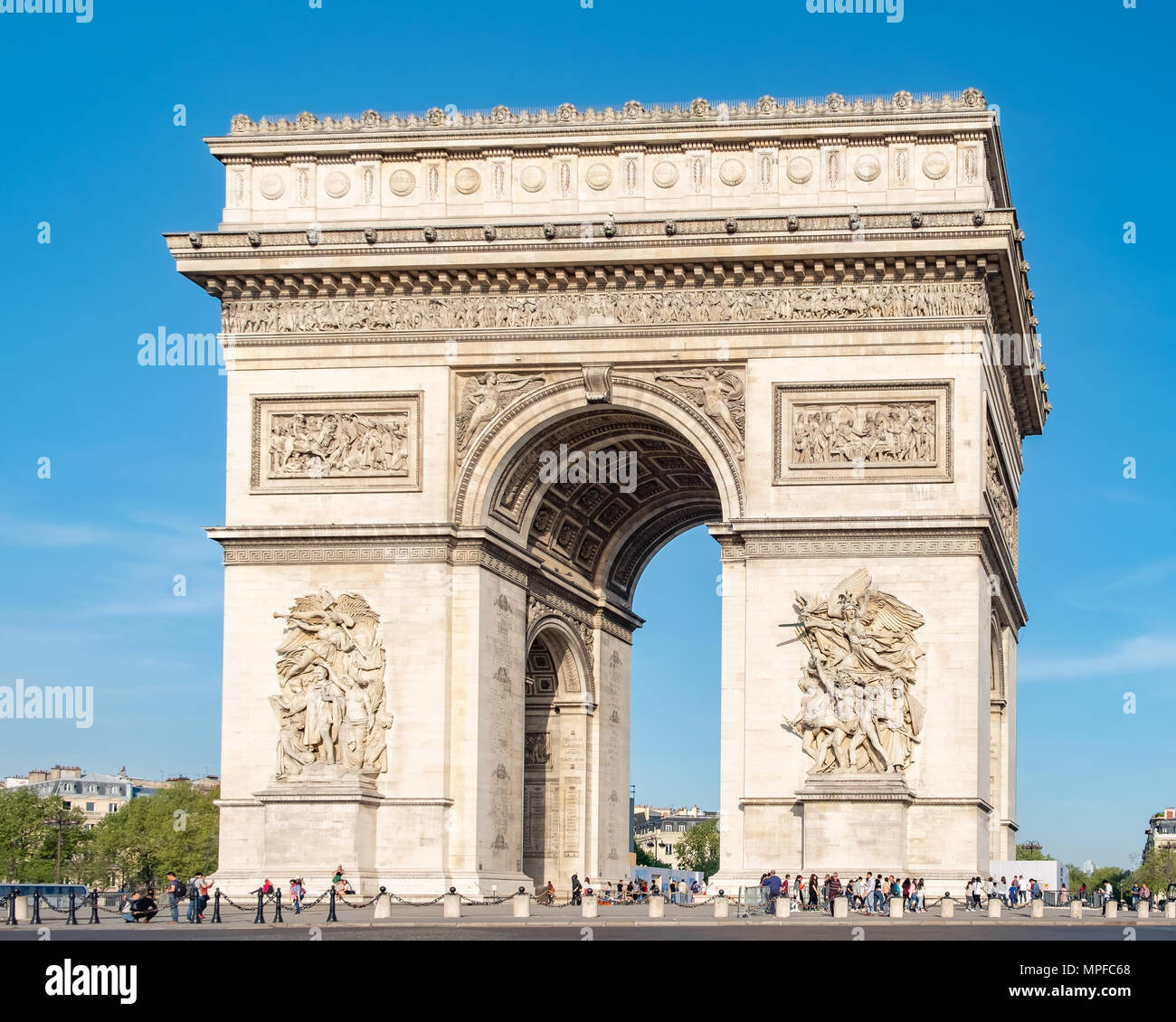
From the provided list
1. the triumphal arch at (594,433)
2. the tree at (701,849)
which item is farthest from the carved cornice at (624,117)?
the tree at (701,849)

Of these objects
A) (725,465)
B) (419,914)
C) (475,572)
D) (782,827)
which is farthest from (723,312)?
(419,914)

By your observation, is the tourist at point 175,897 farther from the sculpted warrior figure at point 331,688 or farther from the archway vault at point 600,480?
the archway vault at point 600,480

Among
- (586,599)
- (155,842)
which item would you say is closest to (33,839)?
(155,842)

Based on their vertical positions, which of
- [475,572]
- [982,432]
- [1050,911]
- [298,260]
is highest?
[298,260]

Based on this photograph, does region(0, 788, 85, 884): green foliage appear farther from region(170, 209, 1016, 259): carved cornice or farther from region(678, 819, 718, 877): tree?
region(170, 209, 1016, 259): carved cornice

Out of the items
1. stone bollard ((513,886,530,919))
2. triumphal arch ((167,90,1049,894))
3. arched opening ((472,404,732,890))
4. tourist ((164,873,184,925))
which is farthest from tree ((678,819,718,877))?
stone bollard ((513,886,530,919))

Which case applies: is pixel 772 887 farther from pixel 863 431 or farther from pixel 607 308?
pixel 607 308

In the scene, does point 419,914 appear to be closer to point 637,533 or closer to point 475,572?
point 475,572
